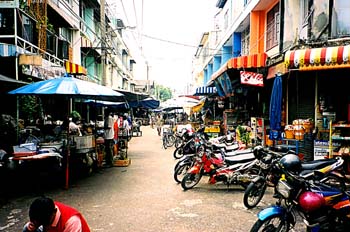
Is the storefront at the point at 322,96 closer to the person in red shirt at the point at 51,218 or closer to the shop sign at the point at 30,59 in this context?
the person in red shirt at the point at 51,218

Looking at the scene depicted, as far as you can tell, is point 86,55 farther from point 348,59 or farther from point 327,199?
point 327,199

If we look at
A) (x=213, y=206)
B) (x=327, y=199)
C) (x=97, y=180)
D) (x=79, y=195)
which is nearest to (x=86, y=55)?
(x=97, y=180)

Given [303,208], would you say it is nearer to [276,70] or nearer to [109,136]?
[276,70]

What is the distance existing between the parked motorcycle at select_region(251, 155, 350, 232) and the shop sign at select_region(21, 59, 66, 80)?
8.88 metres

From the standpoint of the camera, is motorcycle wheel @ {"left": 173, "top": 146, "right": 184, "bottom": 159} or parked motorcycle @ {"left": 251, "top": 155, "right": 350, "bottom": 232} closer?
parked motorcycle @ {"left": 251, "top": 155, "right": 350, "bottom": 232}

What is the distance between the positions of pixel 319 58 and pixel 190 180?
3983 mm

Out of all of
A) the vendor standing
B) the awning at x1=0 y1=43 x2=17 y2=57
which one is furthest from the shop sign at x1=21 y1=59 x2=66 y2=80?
the vendor standing

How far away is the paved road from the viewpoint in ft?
18.2

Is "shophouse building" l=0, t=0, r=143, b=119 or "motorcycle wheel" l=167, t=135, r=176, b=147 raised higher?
"shophouse building" l=0, t=0, r=143, b=119

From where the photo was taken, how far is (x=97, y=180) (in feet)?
29.7

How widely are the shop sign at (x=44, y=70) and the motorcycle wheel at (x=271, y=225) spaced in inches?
348

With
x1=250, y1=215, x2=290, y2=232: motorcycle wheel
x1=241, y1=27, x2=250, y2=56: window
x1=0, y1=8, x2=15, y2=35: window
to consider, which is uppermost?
x1=241, y1=27, x2=250, y2=56: window

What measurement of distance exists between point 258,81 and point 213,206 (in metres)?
4.89

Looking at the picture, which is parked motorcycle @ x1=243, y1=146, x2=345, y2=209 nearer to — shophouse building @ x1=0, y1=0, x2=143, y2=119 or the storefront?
the storefront
